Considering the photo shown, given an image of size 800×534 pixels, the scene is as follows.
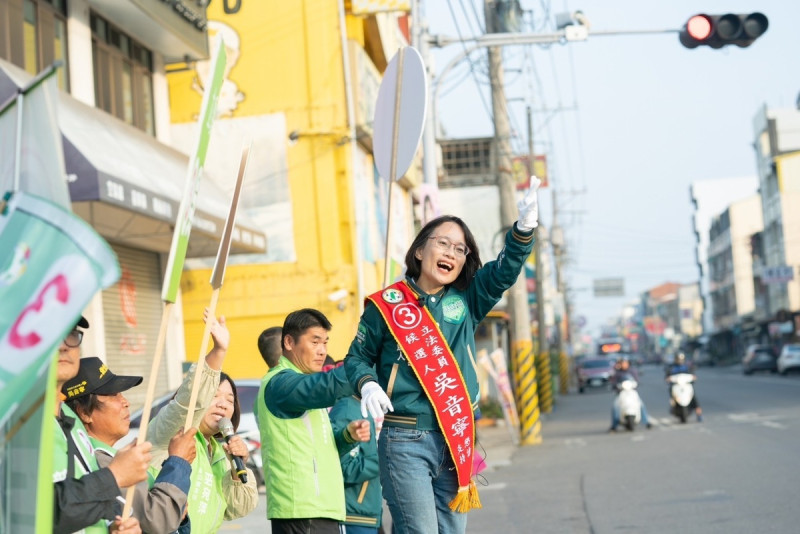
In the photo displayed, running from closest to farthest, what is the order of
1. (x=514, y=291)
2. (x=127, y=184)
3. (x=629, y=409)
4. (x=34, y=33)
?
(x=127, y=184) < (x=34, y=33) < (x=629, y=409) < (x=514, y=291)

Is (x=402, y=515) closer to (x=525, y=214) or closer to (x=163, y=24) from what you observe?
(x=525, y=214)

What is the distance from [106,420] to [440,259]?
1559 millimetres

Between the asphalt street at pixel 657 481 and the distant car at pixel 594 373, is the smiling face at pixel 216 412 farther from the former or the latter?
the distant car at pixel 594 373

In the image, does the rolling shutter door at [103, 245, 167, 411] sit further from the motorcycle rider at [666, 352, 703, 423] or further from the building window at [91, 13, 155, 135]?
the motorcycle rider at [666, 352, 703, 423]

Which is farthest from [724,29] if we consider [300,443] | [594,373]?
[594,373]

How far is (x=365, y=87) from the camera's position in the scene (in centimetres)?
2239

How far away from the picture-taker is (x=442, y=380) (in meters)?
4.86

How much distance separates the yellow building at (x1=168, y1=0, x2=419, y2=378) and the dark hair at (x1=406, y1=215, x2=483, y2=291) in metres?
15.7

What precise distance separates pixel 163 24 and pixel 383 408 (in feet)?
41.5

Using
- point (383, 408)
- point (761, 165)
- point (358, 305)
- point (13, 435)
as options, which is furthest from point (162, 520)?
point (761, 165)

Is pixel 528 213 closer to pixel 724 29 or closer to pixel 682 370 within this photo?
pixel 724 29

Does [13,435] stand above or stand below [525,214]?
below

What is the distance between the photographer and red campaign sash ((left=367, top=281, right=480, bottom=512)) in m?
4.83

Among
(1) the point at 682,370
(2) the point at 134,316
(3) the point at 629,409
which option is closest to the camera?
(2) the point at 134,316
